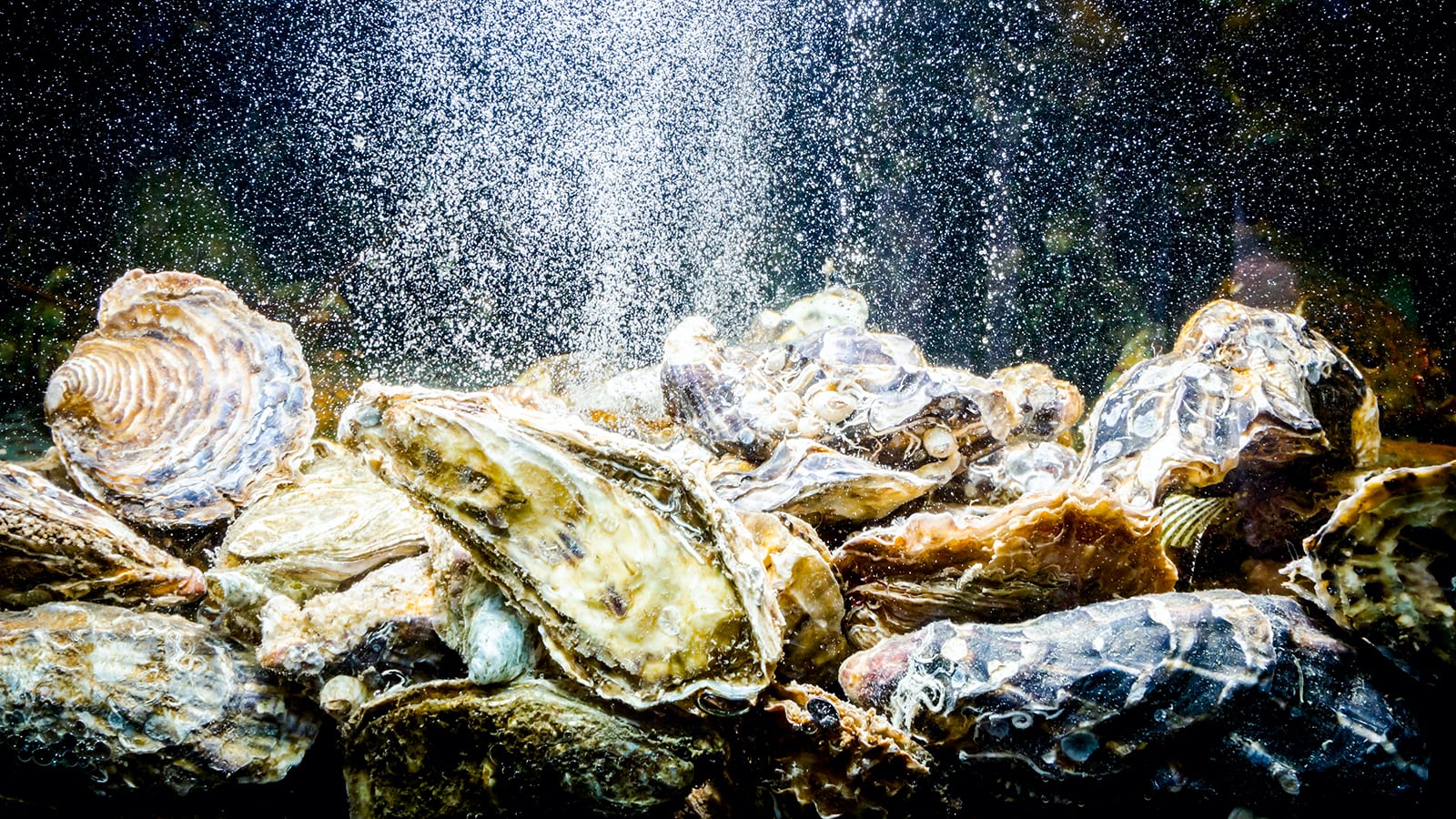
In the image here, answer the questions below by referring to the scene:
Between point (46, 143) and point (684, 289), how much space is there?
639cm

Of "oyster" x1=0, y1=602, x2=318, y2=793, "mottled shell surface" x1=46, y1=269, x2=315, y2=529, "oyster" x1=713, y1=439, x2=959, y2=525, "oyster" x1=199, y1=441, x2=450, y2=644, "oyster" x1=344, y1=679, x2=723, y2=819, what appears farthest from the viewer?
"mottled shell surface" x1=46, y1=269, x2=315, y2=529

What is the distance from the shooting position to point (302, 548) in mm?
1730

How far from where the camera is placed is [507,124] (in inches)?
261

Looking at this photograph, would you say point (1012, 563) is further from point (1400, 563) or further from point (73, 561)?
point (73, 561)

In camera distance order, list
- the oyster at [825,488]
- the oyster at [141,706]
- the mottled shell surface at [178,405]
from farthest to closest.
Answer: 1. the mottled shell surface at [178,405]
2. the oyster at [825,488]
3. the oyster at [141,706]

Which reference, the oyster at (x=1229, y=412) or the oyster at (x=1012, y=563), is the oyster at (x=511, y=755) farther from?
the oyster at (x=1229, y=412)

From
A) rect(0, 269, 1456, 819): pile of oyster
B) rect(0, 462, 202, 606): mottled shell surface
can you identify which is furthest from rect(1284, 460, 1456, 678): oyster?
rect(0, 462, 202, 606): mottled shell surface

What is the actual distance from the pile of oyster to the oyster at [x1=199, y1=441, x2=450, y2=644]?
0.01 meters

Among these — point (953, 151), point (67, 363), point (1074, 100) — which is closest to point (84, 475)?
point (67, 363)

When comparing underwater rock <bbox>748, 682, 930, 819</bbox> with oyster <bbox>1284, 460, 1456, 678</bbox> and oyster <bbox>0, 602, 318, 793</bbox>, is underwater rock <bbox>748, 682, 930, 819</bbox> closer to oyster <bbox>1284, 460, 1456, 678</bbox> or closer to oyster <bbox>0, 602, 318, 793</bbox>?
oyster <bbox>1284, 460, 1456, 678</bbox>

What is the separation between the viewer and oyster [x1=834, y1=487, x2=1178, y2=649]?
4.45 ft

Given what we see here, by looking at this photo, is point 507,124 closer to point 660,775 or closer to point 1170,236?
point 1170,236

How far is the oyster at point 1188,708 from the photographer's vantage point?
100cm

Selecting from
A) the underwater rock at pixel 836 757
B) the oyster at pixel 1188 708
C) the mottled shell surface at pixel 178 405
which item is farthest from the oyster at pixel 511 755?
the mottled shell surface at pixel 178 405
